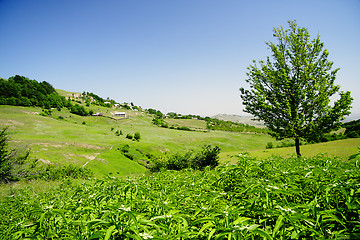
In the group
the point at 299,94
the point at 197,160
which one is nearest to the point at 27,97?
the point at 197,160

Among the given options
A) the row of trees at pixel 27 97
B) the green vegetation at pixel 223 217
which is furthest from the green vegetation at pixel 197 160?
the row of trees at pixel 27 97

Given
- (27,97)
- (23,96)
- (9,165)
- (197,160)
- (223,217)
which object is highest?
(23,96)

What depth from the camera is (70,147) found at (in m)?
44.3

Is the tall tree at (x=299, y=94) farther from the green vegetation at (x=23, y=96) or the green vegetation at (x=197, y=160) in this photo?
the green vegetation at (x=23, y=96)

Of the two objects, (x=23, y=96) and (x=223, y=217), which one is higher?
(x=23, y=96)

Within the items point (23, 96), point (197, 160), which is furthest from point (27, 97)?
point (197, 160)

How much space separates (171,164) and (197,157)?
4.99m

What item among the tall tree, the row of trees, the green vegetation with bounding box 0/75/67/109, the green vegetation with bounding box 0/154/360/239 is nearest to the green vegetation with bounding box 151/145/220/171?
the tall tree

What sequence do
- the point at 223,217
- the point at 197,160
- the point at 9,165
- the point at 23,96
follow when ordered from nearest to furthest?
the point at 223,217 < the point at 9,165 < the point at 197,160 < the point at 23,96

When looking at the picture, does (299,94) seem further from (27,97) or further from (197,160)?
(27,97)

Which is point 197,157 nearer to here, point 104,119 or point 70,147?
point 70,147

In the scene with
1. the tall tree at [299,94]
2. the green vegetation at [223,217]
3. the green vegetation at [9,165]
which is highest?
the tall tree at [299,94]

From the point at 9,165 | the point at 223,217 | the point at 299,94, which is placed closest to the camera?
the point at 223,217

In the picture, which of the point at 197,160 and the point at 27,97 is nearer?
the point at 197,160
